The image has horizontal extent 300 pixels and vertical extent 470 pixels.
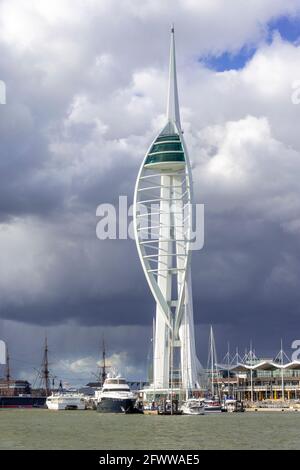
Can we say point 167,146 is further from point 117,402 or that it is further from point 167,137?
point 117,402

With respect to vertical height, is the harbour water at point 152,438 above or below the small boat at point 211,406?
below

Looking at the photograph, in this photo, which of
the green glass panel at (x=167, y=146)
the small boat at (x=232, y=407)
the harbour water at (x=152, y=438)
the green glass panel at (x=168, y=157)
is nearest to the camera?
the harbour water at (x=152, y=438)

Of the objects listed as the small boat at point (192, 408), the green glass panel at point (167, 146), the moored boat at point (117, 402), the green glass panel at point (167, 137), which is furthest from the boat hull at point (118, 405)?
the green glass panel at point (167, 137)

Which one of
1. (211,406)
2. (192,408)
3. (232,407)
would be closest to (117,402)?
(192,408)

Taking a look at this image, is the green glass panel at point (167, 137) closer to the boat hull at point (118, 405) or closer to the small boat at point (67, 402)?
the small boat at point (67, 402)

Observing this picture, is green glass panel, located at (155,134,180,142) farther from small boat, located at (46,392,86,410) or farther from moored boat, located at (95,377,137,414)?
small boat, located at (46,392,86,410)

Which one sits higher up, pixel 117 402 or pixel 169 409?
pixel 117 402

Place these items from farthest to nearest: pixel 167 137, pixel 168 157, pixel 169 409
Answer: pixel 167 137, pixel 168 157, pixel 169 409

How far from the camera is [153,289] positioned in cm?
16550

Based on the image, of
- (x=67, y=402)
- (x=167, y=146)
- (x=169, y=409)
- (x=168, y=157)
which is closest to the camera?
(x=169, y=409)

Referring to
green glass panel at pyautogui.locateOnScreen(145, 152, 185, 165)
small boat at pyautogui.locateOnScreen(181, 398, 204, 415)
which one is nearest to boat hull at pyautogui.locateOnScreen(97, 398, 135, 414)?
small boat at pyautogui.locateOnScreen(181, 398, 204, 415)
